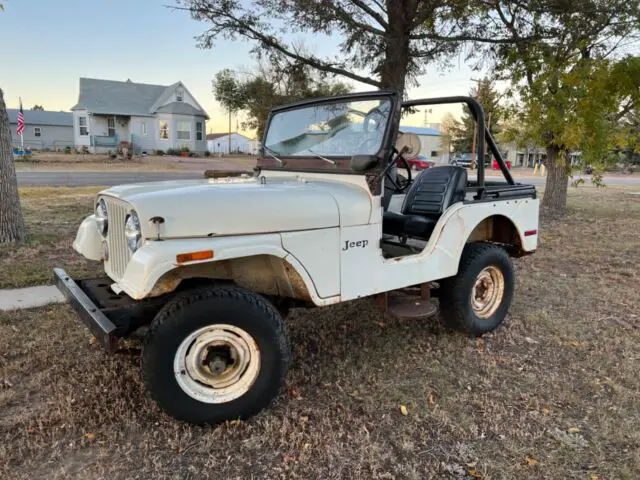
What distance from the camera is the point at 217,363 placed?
104 inches

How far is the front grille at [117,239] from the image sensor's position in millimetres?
2729

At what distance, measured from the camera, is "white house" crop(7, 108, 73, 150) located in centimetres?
4119

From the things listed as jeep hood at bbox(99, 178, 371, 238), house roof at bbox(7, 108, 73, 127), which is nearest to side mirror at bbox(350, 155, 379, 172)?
jeep hood at bbox(99, 178, 371, 238)

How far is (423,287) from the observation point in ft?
12.1

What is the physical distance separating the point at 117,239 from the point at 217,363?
38.1 inches

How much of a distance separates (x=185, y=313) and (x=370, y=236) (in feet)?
4.10

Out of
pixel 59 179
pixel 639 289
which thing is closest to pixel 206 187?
pixel 639 289

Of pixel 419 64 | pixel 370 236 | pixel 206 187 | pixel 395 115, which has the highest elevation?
pixel 419 64


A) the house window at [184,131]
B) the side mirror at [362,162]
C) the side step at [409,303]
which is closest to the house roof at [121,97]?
the house window at [184,131]

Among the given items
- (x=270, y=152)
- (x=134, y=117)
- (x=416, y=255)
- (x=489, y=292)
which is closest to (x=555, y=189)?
(x=489, y=292)

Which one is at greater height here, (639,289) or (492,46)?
(492,46)

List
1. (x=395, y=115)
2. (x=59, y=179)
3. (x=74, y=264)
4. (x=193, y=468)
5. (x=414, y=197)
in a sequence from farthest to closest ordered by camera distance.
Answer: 1. (x=59, y=179)
2. (x=74, y=264)
3. (x=414, y=197)
4. (x=395, y=115)
5. (x=193, y=468)

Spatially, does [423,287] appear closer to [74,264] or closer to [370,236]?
[370,236]

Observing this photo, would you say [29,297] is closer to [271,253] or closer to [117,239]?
[117,239]
